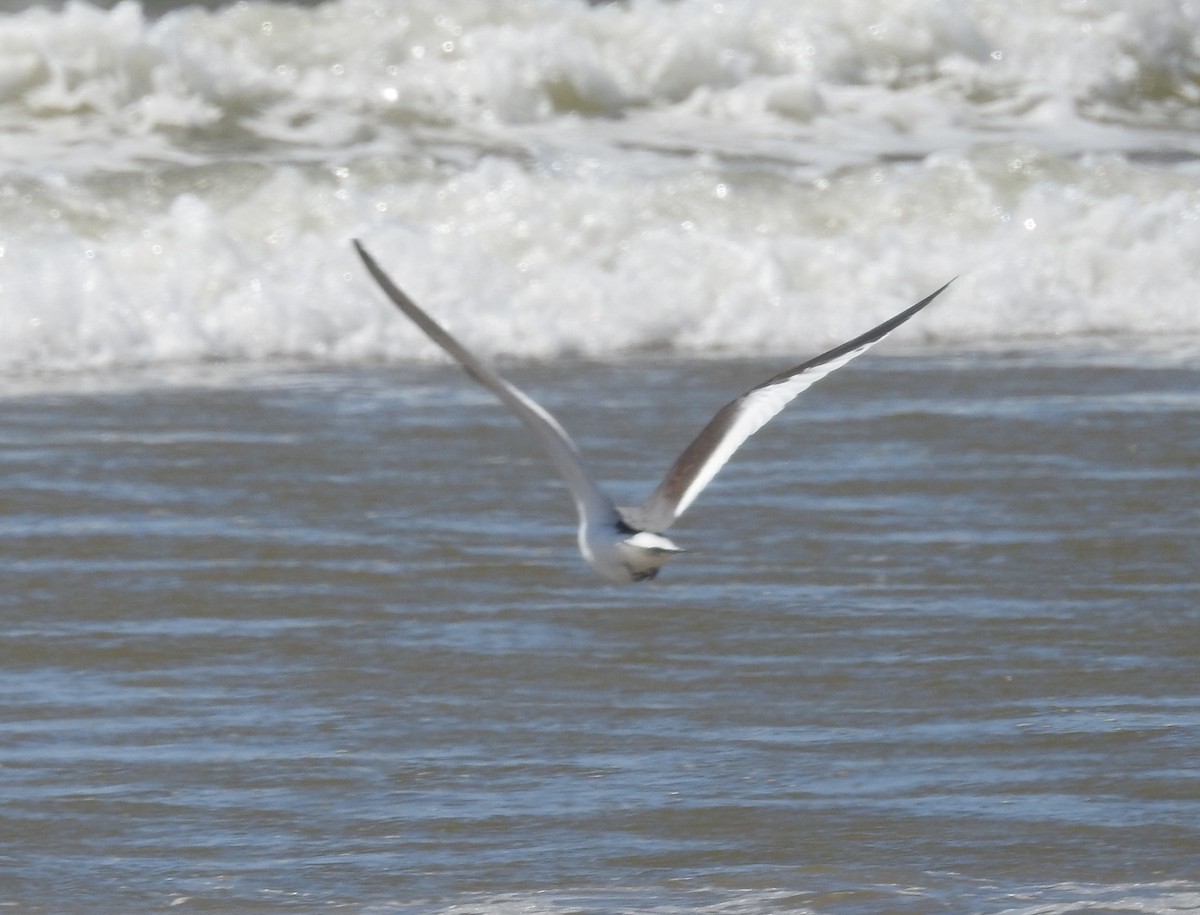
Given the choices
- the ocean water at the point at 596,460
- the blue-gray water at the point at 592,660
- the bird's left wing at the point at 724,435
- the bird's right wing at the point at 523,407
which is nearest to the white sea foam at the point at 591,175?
the ocean water at the point at 596,460

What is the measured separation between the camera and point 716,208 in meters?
10.3

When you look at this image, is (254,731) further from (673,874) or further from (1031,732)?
(1031,732)

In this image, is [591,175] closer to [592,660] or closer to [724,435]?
[592,660]

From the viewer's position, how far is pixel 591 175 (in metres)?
10.4

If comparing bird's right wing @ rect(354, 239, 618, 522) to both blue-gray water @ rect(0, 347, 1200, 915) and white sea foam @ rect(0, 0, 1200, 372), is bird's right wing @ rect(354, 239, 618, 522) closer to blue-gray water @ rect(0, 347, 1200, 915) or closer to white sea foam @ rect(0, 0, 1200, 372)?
blue-gray water @ rect(0, 347, 1200, 915)

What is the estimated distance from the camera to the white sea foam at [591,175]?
358 inches

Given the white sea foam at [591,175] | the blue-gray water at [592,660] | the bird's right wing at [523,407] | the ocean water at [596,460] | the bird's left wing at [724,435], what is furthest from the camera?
the white sea foam at [591,175]

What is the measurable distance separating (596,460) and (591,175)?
3.70 m

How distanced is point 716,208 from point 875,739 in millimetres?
5920

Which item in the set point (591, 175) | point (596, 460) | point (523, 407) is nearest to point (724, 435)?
point (523, 407)

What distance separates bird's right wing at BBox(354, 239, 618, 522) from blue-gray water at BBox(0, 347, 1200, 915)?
69 centimetres

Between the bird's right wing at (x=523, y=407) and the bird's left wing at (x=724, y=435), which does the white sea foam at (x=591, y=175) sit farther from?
the bird's right wing at (x=523, y=407)

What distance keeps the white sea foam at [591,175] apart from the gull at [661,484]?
4.89 meters

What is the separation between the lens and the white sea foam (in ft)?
29.8
